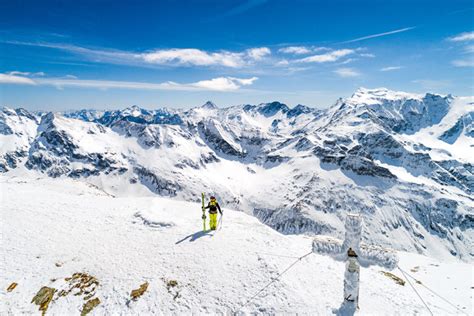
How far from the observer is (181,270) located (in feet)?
64.5

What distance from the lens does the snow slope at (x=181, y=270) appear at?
1711cm

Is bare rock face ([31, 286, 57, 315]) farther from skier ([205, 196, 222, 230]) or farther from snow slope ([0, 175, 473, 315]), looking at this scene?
skier ([205, 196, 222, 230])

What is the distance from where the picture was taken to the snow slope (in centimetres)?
1711

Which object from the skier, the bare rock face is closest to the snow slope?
the bare rock face

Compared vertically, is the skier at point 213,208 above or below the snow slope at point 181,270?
above

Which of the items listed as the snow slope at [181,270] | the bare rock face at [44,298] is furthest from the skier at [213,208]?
the bare rock face at [44,298]

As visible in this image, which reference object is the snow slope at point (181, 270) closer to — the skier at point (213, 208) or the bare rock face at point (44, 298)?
the bare rock face at point (44, 298)

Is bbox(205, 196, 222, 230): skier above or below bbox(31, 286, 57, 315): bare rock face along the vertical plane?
above

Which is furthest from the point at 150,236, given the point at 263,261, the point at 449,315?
the point at 449,315

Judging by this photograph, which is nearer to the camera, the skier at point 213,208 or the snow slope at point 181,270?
the snow slope at point 181,270

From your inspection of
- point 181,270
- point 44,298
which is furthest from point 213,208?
point 44,298

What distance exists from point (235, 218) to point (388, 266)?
1915 cm

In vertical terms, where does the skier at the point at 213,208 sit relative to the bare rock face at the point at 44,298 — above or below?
above

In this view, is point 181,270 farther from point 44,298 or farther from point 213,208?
point 44,298
